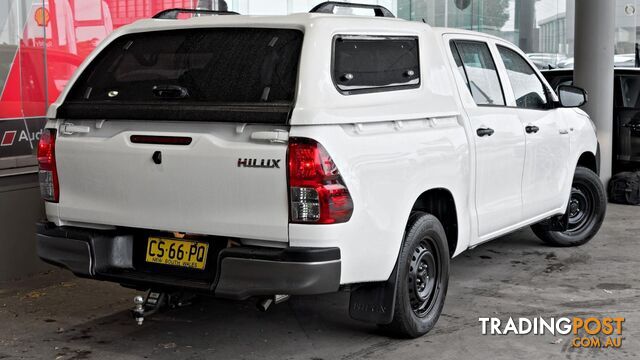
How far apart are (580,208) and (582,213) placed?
53 mm

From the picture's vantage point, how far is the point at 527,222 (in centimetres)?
657

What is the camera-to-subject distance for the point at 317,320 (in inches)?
219

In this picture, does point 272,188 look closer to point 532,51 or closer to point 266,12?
point 266,12

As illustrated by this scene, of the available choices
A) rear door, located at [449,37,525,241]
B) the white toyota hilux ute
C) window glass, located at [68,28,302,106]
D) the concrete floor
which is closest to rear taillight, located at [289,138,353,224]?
the white toyota hilux ute

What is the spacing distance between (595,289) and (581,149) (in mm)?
1620

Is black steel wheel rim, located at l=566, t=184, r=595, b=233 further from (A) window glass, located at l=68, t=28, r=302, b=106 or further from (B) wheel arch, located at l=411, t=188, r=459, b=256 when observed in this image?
(A) window glass, located at l=68, t=28, r=302, b=106

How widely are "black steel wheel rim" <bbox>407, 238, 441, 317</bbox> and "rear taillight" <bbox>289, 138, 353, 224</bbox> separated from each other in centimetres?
93

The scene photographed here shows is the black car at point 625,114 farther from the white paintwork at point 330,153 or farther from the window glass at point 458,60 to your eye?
the white paintwork at point 330,153

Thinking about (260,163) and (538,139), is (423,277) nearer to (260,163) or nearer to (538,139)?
(260,163)

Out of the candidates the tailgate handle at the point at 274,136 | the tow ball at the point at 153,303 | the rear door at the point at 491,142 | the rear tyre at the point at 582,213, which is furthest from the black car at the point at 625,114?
the tailgate handle at the point at 274,136

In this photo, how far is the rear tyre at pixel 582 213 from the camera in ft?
25.5

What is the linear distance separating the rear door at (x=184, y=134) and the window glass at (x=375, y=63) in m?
0.28

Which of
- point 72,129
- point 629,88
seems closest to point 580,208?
point 629,88

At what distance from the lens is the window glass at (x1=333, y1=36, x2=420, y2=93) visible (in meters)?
4.58
